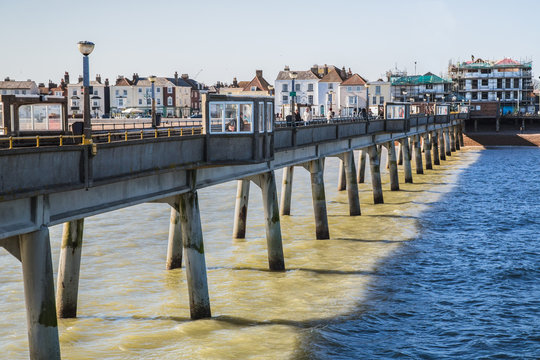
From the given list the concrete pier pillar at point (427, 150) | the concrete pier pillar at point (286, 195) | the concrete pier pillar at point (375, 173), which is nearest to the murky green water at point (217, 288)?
the concrete pier pillar at point (286, 195)

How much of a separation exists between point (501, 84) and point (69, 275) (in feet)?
485

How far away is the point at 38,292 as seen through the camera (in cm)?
1351

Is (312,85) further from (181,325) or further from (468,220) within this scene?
(181,325)

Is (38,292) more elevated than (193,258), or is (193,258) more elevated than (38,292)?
(38,292)

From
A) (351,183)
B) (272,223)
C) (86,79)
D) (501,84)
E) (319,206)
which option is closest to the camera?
(86,79)

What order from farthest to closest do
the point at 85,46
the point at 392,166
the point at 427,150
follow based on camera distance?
1. the point at 427,150
2. the point at 392,166
3. the point at 85,46

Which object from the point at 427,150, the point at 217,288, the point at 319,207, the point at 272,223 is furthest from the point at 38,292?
the point at 427,150

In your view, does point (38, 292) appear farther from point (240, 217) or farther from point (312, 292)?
point (240, 217)

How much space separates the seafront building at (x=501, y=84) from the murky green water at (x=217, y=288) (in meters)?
124

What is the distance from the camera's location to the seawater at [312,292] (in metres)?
17.8

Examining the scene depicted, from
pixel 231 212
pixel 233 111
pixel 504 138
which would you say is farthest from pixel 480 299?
pixel 504 138

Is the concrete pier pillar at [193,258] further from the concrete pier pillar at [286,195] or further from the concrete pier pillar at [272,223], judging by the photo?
the concrete pier pillar at [286,195]

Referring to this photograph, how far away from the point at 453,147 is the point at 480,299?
8050cm

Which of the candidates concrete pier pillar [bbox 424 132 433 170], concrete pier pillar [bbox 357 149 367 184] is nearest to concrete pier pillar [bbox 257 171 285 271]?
concrete pier pillar [bbox 357 149 367 184]
